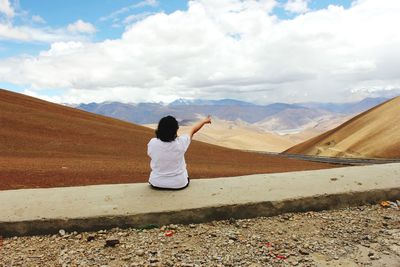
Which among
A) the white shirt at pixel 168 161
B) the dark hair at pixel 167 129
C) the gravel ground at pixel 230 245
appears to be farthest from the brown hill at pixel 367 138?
the dark hair at pixel 167 129

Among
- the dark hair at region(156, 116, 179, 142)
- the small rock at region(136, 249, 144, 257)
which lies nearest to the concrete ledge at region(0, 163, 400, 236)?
the small rock at region(136, 249, 144, 257)

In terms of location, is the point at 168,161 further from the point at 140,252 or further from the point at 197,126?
the point at 140,252

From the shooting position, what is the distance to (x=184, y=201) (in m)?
6.30

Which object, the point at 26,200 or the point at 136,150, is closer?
the point at 26,200

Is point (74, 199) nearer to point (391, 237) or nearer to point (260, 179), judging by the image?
point (260, 179)

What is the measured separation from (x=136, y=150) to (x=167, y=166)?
17793mm

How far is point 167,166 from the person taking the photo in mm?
6582

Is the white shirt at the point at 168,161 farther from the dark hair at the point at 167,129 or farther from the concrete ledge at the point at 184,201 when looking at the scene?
the concrete ledge at the point at 184,201

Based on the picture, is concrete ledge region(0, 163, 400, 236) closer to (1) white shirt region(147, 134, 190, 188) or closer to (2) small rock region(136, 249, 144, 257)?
(1) white shirt region(147, 134, 190, 188)

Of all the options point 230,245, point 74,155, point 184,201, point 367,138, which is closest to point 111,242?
point 184,201

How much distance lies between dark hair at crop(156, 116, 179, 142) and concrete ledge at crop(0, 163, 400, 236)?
0.97 metres

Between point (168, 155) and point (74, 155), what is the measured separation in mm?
14923

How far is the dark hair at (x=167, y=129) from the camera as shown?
6309mm

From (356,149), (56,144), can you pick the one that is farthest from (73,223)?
(356,149)
